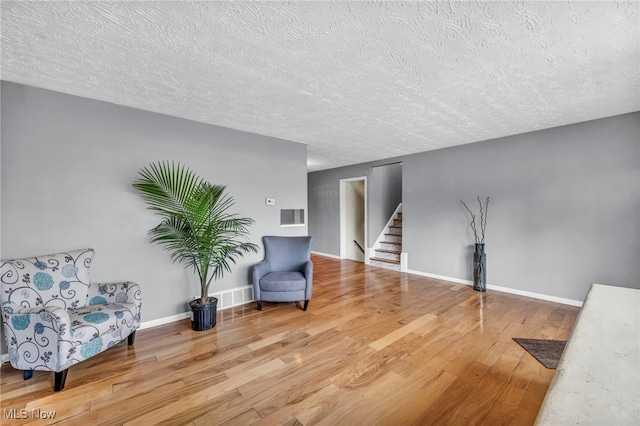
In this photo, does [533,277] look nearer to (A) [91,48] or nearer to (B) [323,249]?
(B) [323,249]

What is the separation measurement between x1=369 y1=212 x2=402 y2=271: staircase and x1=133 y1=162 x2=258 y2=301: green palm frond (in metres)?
3.63

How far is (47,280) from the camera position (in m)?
2.13

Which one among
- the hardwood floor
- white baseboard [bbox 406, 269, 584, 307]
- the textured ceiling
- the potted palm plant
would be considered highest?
the textured ceiling

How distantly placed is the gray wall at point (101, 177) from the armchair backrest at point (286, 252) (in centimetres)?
39

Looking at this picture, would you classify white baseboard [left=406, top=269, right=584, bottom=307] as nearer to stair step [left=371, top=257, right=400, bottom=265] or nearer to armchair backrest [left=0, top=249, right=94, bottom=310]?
stair step [left=371, top=257, right=400, bottom=265]

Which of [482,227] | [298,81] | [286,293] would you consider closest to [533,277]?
[482,227]

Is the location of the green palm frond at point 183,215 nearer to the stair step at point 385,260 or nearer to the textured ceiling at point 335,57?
the textured ceiling at point 335,57

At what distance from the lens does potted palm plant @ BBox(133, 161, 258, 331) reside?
107 inches

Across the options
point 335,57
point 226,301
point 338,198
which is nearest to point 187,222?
point 226,301

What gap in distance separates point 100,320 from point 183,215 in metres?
1.12

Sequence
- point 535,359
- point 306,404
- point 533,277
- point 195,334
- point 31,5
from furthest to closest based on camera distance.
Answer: point 533,277 → point 195,334 → point 535,359 → point 306,404 → point 31,5

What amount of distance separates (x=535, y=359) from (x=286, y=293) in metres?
2.50

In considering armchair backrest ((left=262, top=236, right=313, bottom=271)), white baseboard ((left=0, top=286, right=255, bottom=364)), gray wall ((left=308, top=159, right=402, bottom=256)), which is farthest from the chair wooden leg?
gray wall ((left=308, top=159, right=402, bottom=256))

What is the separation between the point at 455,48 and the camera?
5.73 feet
